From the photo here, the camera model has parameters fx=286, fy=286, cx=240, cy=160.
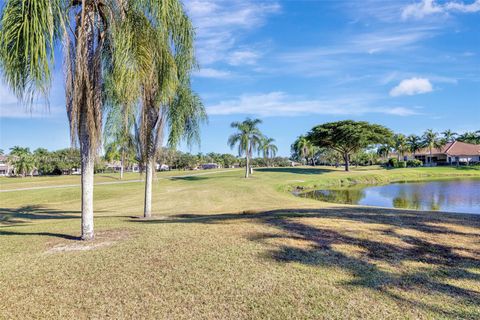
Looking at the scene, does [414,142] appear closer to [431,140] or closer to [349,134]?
[431,140]

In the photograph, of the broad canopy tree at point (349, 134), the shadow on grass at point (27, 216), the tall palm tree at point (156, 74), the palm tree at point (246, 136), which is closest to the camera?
the tall palm tree at point (156, 74)

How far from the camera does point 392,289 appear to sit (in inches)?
175

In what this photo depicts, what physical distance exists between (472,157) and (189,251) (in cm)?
10420

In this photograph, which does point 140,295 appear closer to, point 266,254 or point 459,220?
point 266,254

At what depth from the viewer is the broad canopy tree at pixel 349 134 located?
53344 mm

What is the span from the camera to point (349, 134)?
53125 mm

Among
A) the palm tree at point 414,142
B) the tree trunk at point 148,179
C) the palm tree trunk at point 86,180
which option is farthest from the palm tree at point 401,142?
the palm tree trunk at point 86,180

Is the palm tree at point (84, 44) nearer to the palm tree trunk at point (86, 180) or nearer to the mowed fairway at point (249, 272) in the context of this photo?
the palm tree trunk at point (86, 180)

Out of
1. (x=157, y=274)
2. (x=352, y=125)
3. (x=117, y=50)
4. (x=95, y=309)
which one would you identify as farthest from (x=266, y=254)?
(x=352, y=125)

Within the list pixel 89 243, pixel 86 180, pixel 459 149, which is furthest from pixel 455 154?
pixel 89 243

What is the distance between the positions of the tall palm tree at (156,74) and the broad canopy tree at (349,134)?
4635cm

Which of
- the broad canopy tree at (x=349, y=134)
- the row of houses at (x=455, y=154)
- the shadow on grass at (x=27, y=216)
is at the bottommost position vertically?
the shadow on grass at (x=27, y=216)

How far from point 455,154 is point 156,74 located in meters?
100

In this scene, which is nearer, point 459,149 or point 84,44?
point 84,44
